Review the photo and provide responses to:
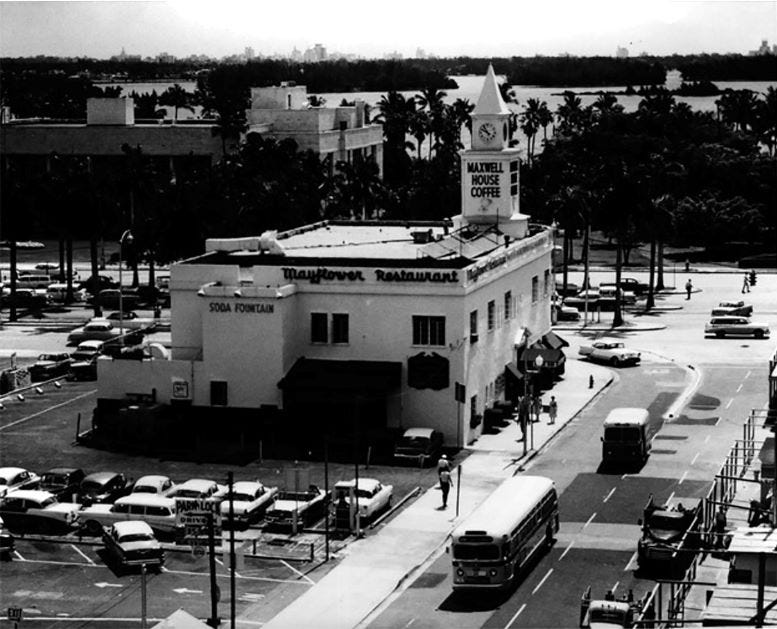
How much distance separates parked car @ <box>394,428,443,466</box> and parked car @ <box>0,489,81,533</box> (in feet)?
55.8

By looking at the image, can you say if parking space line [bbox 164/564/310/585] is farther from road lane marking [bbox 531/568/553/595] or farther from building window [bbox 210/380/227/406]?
building window [bbox 210/380/227/406]

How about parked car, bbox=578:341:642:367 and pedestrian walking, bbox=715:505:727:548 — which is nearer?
pedestrian walking, bbox=715:505:727:548

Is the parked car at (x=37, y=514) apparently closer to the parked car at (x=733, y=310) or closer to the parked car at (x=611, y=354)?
the parked car at (x=611, y=354)

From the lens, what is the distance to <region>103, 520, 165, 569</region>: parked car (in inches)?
2542

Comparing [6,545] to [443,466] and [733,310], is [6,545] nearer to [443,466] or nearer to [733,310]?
[443,466]

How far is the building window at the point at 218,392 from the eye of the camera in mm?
87562

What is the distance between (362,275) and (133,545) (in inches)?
1044

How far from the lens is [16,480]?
76.3 meters

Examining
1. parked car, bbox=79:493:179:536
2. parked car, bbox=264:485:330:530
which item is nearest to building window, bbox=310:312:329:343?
parked car, bbox=264:485:330:530

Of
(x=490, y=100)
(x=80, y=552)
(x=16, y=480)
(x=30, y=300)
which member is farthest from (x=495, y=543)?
(x=30, y=300)

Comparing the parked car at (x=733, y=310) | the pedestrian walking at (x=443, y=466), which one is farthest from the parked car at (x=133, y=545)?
the parked car at (x=733, y=310)

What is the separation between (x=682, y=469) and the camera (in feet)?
264

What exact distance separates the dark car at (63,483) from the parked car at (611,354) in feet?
135

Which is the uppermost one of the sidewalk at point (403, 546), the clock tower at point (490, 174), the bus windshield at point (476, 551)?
the clock tower at point (490, 174)
